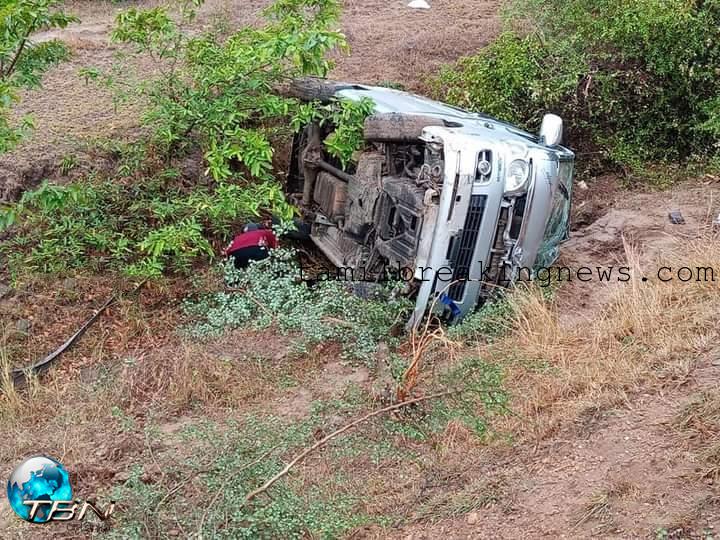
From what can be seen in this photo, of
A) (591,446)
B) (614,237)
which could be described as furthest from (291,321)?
(614,237)

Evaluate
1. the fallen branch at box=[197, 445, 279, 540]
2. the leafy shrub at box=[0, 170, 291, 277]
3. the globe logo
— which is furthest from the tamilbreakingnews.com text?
the globe logo

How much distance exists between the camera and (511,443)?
4113 mm

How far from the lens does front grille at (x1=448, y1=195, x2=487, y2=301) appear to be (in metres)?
5.51

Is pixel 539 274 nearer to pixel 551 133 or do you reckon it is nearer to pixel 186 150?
pixel 551 133

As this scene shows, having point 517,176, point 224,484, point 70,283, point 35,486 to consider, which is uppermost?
point 517,176

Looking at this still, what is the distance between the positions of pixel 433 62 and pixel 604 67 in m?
2.46

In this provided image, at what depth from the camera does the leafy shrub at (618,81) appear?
8.57 meters

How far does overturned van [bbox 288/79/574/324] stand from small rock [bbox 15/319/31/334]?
2650 mm

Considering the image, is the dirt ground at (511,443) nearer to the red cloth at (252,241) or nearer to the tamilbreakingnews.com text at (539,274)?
the tamilbreakingnews.com text at (539,274)

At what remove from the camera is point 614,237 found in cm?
742

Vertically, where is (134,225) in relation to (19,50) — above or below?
below

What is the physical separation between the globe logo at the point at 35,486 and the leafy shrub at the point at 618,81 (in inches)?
279

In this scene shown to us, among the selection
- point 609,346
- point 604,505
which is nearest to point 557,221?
point 609,346

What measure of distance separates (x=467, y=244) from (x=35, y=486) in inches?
141
